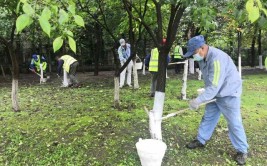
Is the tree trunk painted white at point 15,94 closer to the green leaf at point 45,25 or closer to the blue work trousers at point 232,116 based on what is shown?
the blue work trousers at point 232,116

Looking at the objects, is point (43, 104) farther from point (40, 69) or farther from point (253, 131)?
point (40, 69)

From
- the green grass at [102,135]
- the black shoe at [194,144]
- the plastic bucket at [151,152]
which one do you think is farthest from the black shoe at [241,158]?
the plastic bucket at [151,152]

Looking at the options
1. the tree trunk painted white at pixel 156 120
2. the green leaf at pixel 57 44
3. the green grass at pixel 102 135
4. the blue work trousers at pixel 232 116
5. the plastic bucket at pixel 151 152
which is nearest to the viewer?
the green leaf at pixel 57 44

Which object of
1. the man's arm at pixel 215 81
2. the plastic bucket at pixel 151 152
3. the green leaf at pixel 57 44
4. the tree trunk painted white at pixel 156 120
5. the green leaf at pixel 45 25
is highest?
the green leaf at pixel 45 25

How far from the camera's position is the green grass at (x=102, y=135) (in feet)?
17.7

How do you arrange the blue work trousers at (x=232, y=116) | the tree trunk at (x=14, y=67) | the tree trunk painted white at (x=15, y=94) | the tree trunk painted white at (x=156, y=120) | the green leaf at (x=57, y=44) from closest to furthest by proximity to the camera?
the green leaf at (x=57, y=44) < the blue work trousers at (x=232, y=116) < the tree trunk painted white at (x=156, y=120) < the tree trunk at (x=14, y=67) < the tree trunk painted white at (x=15, y=94)

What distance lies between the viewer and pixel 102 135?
6.01 metres

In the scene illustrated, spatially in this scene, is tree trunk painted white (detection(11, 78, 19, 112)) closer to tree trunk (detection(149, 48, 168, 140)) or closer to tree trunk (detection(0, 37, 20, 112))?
tree trunk (detection(0, 37, 20, 112))

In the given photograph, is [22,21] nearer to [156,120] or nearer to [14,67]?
[156,120]

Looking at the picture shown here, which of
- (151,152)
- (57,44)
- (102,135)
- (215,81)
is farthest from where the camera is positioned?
(102,135)

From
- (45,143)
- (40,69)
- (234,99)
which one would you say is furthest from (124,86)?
(234,99)

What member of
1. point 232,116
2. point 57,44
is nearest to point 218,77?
point 232,116

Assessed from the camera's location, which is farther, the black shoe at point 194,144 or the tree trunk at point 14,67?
the tree trunk at point 14,67

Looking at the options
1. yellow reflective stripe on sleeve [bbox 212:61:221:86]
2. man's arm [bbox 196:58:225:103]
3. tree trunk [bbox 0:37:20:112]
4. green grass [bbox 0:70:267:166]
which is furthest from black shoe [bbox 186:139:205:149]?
tree trunk [bbox 0:37:20:112]
